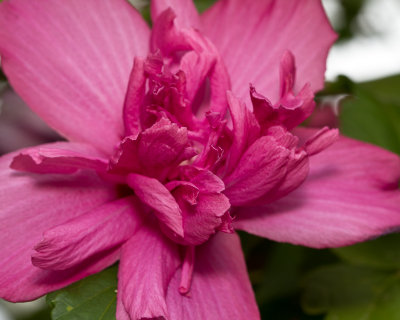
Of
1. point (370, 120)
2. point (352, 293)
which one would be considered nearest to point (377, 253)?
point (352, 293)

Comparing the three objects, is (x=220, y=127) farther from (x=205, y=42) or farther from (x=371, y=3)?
(x=371, y=3)

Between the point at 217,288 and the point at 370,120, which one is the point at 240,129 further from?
the point at 370,120

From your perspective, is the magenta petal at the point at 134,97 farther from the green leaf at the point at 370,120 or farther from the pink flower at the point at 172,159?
the green leaf at the point at 370,120

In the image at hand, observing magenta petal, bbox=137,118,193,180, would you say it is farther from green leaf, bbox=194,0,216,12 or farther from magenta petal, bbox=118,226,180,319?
green leaf, bbox=194,0,216,12

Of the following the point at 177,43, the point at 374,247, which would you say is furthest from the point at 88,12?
the point at 374,247

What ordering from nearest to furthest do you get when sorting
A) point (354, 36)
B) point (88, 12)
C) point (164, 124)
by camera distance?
1. point (164, 124)
2. point (88, 12)
3. point (354, 36)

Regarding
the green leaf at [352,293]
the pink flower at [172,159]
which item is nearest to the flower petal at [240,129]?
the pink flower at [172,159]
